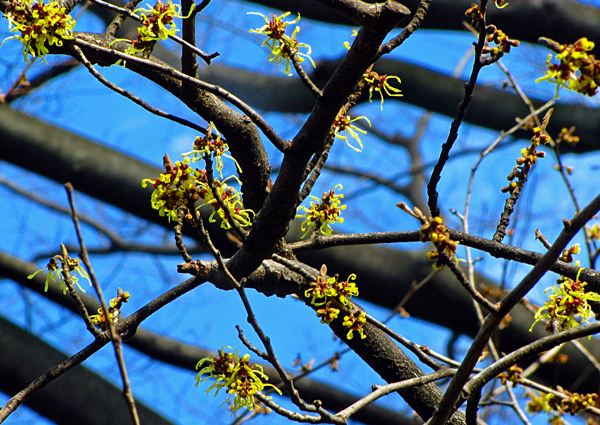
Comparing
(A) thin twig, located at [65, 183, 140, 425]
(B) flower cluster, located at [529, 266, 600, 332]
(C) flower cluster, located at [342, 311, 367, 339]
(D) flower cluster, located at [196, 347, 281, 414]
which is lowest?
(A) thin twig, located at [65, 183, 140, 425]

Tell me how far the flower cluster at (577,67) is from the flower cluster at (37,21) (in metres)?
1.00

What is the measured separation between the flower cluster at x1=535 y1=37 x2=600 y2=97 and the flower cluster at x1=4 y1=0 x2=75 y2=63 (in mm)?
1004

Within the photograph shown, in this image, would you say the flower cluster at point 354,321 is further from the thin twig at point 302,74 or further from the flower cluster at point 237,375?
the thin twig at point 302,74

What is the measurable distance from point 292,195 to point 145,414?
2714 millimetres

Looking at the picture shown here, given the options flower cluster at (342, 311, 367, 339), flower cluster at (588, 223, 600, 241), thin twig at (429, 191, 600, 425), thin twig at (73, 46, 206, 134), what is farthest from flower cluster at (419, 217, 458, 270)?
flower cluster at (588, 223, 600, 241)

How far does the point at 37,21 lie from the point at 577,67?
1104 mm

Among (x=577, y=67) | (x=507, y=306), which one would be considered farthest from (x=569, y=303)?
(x=577, y=67)

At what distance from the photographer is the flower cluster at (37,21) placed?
3.47ft

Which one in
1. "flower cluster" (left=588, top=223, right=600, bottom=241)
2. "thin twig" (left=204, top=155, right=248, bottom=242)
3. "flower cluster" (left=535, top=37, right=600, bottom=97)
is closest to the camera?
"flower cluster" (left=535, top=37, right=600, bottom=97)

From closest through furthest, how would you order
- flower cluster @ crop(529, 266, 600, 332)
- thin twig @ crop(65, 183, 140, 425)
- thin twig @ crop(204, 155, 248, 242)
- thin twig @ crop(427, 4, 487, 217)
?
thin twig @ crop(65, 183, 140, 425)
thin twig @ crop(204, 155, 248, 242)
thin twig @ crop(427, 4, 487, 217)
flower cluster @ crop(529, 266, 600, 332)

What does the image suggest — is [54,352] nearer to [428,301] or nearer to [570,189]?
[428,301]

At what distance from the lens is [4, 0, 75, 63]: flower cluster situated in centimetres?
106

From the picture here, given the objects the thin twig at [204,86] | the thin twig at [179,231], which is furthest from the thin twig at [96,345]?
the thin twig at [204,86]

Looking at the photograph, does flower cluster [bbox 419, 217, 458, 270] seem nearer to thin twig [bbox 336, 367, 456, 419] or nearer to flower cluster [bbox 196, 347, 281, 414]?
thin twig [bbox 336, 367, 456, 419]
